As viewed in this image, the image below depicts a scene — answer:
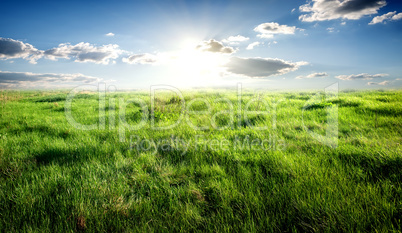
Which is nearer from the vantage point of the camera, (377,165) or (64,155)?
(377,165)

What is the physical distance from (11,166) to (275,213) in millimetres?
3741

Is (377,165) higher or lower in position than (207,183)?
higher

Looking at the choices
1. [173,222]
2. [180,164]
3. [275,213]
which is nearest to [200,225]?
[173,222]

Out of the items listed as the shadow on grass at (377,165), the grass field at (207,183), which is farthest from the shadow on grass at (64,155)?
the shadow on grass at (377,165)

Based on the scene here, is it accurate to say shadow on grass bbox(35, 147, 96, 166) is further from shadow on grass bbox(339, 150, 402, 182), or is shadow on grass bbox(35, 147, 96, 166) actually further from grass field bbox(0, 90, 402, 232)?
shadow on grass bbox(339, 150, 402, 182)

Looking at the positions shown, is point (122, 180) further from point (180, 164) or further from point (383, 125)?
point (383, 125)

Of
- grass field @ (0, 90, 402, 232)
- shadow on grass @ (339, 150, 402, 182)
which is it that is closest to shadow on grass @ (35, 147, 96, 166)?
grass field @ (0, 90, 402, 232)

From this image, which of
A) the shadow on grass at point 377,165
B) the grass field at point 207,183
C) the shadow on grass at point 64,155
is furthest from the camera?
the shadow on grass at point 64,155

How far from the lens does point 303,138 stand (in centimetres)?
347

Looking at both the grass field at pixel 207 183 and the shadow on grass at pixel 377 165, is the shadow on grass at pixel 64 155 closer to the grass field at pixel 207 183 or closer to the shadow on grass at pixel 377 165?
the grass field at pixel 207 183

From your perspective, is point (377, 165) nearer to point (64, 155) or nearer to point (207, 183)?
point (207, 183)

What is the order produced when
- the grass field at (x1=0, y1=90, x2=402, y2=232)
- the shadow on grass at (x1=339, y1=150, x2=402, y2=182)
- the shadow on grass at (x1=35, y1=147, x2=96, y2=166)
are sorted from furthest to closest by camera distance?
the shadow on grass at (x1=35, y1=147, x2=96, y2=166)
the shadow on grass at (x1=339, y1=150, x2=402, y2=182)
the grass field at (x1=0, y1=90, x2=402, y2=232)

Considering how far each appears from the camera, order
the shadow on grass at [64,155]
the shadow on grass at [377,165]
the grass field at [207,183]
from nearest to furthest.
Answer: the grass field at [207,183] → the shadow on grass at [377,165] → the shadow on grass at [64,155]

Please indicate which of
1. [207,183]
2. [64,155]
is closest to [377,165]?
[207,183]
